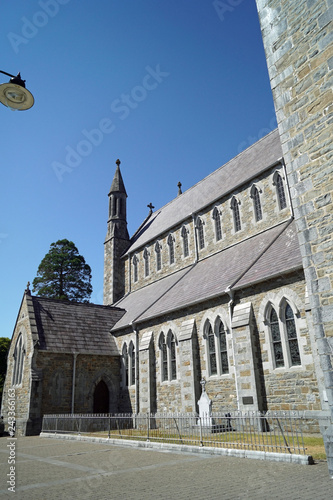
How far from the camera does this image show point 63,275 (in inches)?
1650

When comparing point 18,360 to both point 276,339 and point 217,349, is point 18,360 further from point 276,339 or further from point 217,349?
point 276,339

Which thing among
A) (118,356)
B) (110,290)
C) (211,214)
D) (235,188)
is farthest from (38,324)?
(235,188)

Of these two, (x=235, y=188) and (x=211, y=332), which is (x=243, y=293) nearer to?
(x=211, y=332)

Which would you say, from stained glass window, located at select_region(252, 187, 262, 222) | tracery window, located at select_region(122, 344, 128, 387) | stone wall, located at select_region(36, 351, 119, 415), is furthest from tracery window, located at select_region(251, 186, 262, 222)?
stone wall, located at select_region(36, 351, 119, 415)

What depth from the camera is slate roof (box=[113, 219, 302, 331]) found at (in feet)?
47.9

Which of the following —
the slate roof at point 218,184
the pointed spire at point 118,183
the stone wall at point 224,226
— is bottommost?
the stone wall at point 224,226

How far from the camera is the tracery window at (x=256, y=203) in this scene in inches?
795

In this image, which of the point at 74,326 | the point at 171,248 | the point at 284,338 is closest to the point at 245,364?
the point at 284,338

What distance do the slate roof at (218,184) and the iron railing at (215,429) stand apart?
40.2 feet

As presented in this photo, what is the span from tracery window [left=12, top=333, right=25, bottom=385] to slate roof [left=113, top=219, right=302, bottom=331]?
5824 mm

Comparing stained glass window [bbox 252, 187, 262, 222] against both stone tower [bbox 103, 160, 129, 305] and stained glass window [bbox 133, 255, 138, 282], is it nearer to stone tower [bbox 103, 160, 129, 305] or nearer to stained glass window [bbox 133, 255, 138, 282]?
stained glass window [bbox 133, 255, 138, 282]

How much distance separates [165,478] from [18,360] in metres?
19.0

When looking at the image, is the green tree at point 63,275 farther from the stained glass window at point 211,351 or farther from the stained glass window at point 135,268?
the stained glass window at point 211,351

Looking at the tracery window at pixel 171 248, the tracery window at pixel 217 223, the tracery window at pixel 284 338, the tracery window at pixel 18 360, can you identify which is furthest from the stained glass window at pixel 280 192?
the tracery window at pixel 18 360
